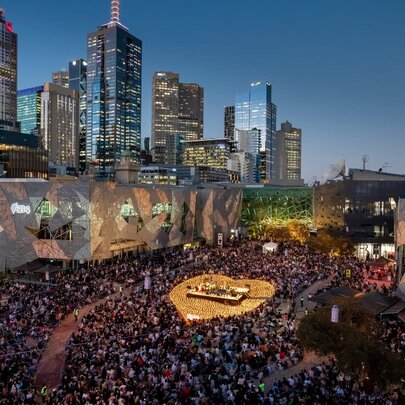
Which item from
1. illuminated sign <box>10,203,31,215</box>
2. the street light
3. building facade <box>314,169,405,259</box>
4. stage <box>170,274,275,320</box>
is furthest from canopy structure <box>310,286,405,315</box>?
building facade <box>314,169,405,259</box>

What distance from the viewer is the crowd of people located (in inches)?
565

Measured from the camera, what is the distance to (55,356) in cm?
1917

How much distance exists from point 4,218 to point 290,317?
28.3 metres

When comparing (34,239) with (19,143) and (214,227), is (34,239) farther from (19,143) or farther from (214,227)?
(19,143)

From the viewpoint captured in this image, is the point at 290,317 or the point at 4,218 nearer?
the point at 290,317

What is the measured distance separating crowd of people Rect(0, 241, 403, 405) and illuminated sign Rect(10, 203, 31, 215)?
9.81 metres

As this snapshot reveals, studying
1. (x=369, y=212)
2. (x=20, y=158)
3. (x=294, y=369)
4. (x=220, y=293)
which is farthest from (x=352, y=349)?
(x=20, y=158)

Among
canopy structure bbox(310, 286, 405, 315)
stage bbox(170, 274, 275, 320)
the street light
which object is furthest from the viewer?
stage bbox(170, 274, 275, 320)

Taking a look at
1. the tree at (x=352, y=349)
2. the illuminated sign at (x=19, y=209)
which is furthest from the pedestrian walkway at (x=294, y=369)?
the illuminated sign at (x=19, y=209)

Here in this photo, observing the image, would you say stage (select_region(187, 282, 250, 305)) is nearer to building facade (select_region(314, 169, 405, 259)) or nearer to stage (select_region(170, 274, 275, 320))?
stage (select_region(170, 274, 275, 320))

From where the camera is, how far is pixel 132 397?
14.0m

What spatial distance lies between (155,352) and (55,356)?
480 centimetres

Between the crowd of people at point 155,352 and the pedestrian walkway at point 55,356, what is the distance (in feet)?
1.39

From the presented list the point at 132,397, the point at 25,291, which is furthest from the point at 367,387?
the point at 25,291
